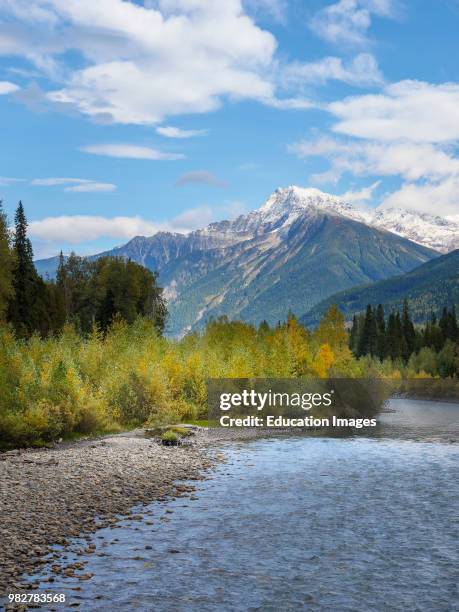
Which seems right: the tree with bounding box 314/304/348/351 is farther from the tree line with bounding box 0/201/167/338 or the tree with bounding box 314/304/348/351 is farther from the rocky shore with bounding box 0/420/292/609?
the rocky shore with bounding box 0/420/292/609

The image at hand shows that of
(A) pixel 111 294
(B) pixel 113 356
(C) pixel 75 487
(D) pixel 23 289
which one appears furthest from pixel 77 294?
(C) pixel 75 487

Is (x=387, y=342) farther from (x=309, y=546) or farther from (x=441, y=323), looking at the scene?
(x=309, y=546)

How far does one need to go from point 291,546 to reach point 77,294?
11619 centimetres

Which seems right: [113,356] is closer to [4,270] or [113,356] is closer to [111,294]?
[4,270]

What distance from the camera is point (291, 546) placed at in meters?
24.6

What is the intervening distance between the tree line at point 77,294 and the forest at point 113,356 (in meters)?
0.22

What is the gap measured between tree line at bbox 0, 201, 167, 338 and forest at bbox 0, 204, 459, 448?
0.72 ft

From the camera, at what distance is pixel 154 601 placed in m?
18.7

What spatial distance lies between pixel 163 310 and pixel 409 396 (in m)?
56.4

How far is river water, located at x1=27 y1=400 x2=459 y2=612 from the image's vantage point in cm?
1927

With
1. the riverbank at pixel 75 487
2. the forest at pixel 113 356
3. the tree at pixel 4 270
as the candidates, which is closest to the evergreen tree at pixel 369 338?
the forest at pixel 113 356

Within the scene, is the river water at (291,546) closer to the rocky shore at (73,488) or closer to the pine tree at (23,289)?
the rocky shore at (73,488)

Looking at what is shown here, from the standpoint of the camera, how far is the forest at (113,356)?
49.2m

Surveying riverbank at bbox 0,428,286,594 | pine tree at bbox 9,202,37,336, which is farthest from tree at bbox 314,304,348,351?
riverbank at bbox 0,428,286,594
